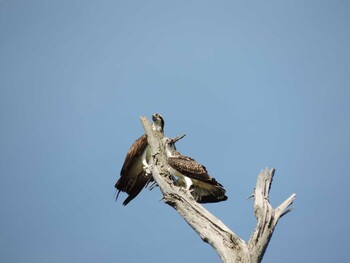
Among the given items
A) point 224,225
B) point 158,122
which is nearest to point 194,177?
point 158,122

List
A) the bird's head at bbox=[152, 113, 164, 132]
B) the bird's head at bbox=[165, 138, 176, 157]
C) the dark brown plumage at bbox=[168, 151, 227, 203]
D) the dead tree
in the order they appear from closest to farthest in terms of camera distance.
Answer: the dead tree
the dark brown plumage at bbox=[168, 151, 227, 203]
the bird's head at bbox=[165, 138, 176, 157]
the bird's head at bbox=[152, 113, 164, 132]

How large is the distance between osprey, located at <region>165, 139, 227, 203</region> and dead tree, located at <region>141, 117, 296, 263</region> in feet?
2.91

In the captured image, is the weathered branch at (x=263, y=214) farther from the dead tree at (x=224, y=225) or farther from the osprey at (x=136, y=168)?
the osprey at (x=136, y=168)

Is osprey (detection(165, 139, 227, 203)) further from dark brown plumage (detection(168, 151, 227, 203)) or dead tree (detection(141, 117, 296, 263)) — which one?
dead tree (detection(141, 117, 296, 263))

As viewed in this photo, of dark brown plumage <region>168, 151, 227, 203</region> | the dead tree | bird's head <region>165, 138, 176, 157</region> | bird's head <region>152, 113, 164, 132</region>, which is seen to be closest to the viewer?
the dead tree

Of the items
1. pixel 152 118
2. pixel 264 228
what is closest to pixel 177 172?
pixel 152 118

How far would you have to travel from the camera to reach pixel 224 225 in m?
7.24

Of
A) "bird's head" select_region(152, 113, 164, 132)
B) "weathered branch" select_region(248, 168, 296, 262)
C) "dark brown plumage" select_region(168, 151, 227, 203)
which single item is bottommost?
"weathered branch" select_region(248, 168, 296, 262)

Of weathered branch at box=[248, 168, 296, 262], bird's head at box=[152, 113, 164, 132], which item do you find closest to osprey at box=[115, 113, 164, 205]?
bird's head at box=[152, 113, 164, 132]

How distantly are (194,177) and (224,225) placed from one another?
2.62 meters

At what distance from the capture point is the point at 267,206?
24.5 ft

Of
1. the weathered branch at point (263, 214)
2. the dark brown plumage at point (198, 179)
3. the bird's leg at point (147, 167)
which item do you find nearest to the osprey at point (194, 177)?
the dark brown plumage at point (198, 179)

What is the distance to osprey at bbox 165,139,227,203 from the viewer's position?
9734 mm

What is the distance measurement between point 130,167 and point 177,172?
1254 millimetres
